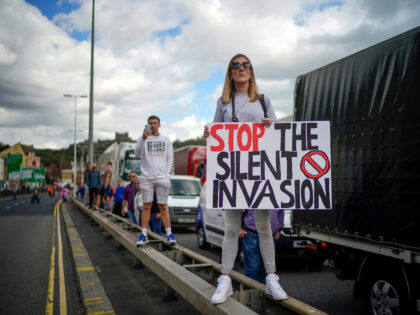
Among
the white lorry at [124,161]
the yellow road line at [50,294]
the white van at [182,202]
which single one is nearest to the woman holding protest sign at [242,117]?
the yellow road line at [50,294]

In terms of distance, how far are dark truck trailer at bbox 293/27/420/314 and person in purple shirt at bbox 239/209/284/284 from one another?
0.87 meters

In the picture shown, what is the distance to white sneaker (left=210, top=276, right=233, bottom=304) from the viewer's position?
3.41 meters

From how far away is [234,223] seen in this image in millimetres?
3646

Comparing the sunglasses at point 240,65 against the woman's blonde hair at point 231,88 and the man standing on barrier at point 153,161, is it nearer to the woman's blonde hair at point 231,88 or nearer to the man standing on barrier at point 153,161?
the woman's blonde hair at point 231,88

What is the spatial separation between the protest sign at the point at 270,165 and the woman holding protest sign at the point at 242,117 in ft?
0.41

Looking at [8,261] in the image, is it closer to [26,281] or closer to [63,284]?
[26,281]

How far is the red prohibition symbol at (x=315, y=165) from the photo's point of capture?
3.59m

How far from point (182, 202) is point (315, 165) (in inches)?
444

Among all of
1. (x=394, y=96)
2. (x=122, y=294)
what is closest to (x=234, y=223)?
(x=394, y=96)

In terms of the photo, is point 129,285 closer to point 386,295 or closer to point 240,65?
point 386,295

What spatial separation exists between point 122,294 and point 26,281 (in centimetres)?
186

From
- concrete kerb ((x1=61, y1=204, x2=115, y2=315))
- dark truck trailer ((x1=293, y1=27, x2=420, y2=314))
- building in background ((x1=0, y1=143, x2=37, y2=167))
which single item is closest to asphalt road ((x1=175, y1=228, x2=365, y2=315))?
dark truck trailer ((x1=293, y1=27, x2=420, y2=314))

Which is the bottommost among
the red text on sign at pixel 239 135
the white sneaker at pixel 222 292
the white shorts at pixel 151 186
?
the white sneaker at pixel 222 292

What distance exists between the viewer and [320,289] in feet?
20.9
